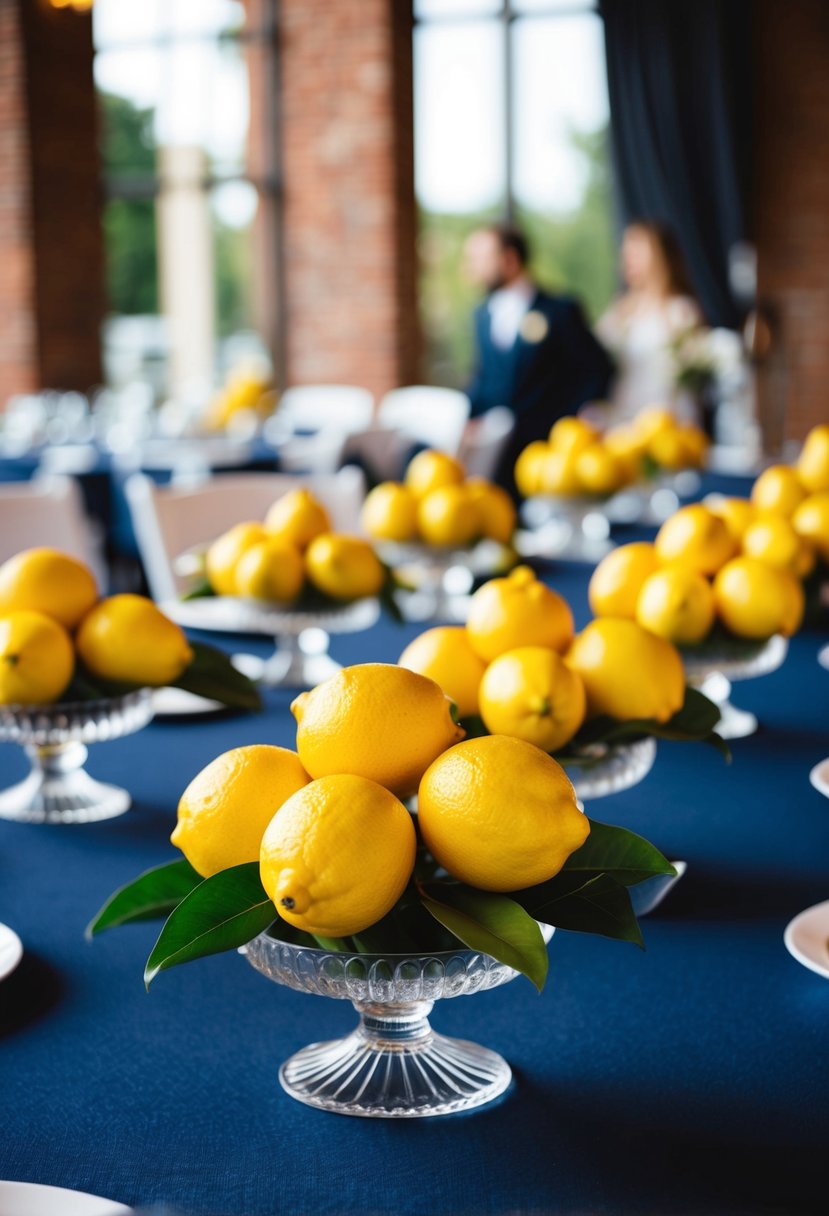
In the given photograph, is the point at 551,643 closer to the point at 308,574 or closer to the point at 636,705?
the point at 636,705

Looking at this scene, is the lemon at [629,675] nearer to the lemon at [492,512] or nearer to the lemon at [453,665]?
the lemon at [453,665]

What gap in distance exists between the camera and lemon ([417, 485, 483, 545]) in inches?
76.9

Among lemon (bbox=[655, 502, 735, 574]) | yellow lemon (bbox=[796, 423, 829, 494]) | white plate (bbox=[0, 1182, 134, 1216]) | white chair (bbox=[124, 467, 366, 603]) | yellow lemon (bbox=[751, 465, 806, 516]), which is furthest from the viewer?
white chair (bbox=[124, 467, 366, 603])

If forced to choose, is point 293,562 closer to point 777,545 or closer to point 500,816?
point 777,545

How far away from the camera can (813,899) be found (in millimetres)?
1014

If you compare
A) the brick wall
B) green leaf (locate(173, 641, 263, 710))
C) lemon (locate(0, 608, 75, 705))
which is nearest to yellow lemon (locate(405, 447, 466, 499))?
green leaf (locate(173, 641, 263, 710))

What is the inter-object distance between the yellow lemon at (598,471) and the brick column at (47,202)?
4.77m

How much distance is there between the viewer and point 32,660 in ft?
3.78

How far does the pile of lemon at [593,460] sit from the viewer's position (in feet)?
7.97

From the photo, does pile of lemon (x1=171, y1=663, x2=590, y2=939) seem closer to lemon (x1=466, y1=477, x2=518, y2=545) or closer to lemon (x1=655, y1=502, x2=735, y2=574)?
lemon (x1=655, y1=502, x2=735, y2=574)

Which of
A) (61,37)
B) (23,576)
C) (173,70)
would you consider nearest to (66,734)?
(23,576)

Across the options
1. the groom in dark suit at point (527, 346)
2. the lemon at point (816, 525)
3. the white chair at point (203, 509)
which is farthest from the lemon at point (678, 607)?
the groom in dark suit at point (527, 346)

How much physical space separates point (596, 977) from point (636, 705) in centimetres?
27

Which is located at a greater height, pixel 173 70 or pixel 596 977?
pixel 173 70
